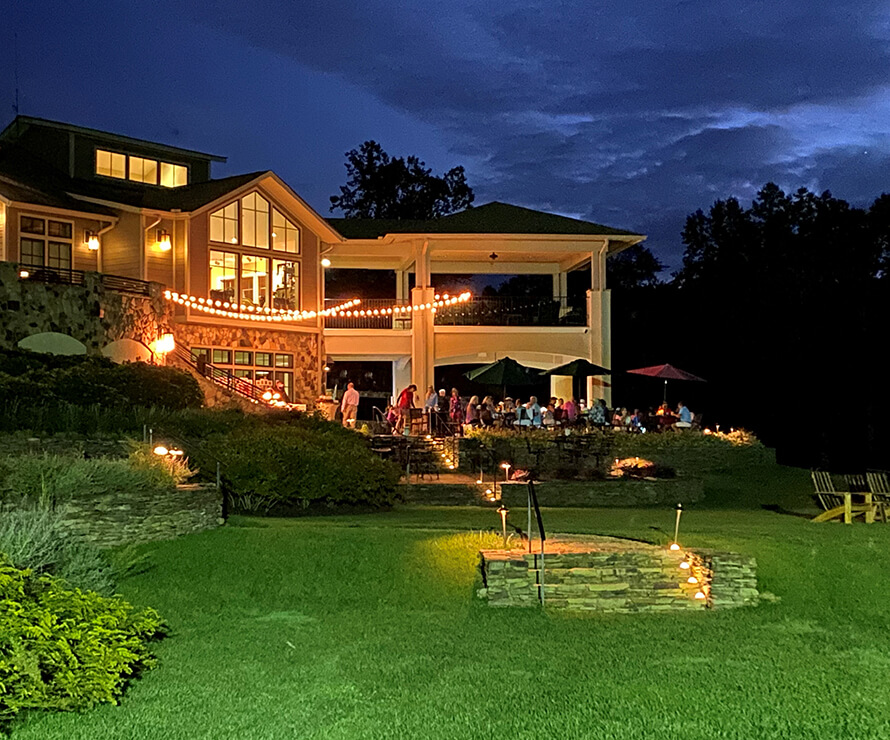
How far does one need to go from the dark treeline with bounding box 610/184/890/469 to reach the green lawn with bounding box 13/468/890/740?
20740 millimetres

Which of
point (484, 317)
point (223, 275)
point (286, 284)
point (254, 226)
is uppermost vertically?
point (254, 226)

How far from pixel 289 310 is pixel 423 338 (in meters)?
3.90

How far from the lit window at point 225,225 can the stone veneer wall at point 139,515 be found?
652 inches

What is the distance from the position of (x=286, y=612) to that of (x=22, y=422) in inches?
338

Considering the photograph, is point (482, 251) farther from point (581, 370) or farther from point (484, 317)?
point (581, 370)

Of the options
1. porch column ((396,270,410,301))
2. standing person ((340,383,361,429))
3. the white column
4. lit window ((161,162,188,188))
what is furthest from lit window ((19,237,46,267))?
porch column ((396,270,410,301))

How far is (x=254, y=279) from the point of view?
30.1m

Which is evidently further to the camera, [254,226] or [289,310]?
[289,310]

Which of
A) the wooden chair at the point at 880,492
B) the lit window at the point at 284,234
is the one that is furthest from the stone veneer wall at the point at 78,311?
the wooden chair at the point at 880,492

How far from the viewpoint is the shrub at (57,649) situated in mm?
6992

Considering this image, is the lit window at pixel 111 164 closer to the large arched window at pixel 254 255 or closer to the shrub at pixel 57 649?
the large arched window at pixel 254 255

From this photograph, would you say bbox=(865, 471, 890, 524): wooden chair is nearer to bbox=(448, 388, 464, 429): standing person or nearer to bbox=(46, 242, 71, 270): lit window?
bbox=(448, 388, 464, 429): standing person

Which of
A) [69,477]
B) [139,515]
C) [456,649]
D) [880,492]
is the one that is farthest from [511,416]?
[456,649]

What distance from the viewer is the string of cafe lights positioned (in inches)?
1057
